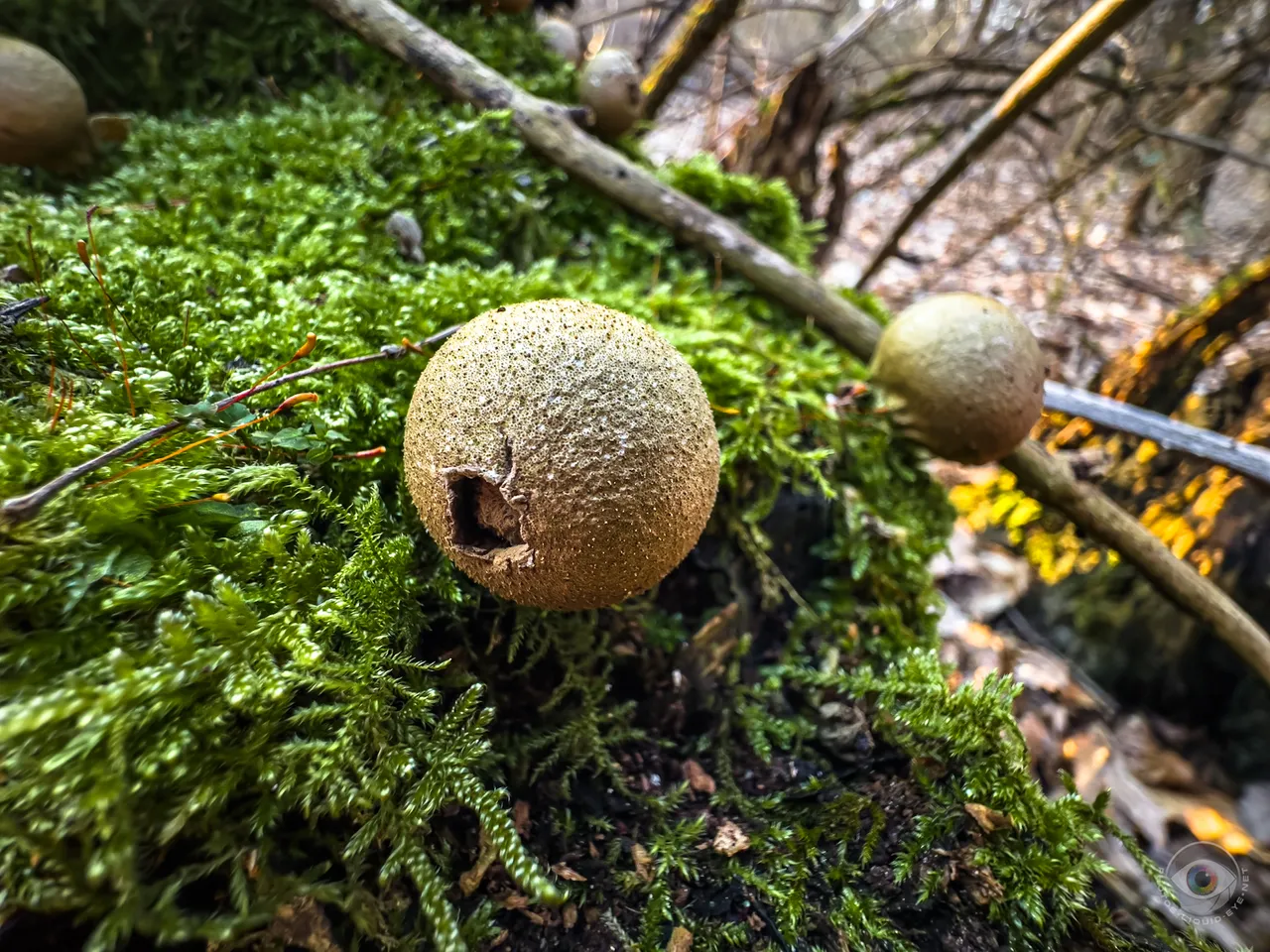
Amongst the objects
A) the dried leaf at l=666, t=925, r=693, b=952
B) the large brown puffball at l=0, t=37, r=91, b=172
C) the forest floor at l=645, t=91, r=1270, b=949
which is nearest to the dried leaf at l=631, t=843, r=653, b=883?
the dried leaf at l=666, t=925, r=693, b=952

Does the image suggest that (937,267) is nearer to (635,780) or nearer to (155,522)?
(635,780)

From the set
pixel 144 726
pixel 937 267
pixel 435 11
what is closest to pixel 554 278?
pixel 435 11

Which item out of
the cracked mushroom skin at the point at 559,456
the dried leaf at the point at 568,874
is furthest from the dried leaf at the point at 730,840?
the cracked mushroom skin at the point at 559,456

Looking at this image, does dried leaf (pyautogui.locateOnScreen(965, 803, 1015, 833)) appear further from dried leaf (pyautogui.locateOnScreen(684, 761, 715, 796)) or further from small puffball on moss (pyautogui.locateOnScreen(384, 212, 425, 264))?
small puffball on moss (pyautogui.locateOnScreen(384, 212, 425, 264))

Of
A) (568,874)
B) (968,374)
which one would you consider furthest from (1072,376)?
(568,874)

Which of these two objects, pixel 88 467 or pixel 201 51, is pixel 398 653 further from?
pixel 201 51

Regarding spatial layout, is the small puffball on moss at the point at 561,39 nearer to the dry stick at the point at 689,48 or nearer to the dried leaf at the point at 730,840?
the dry stick at the point at 689,48
